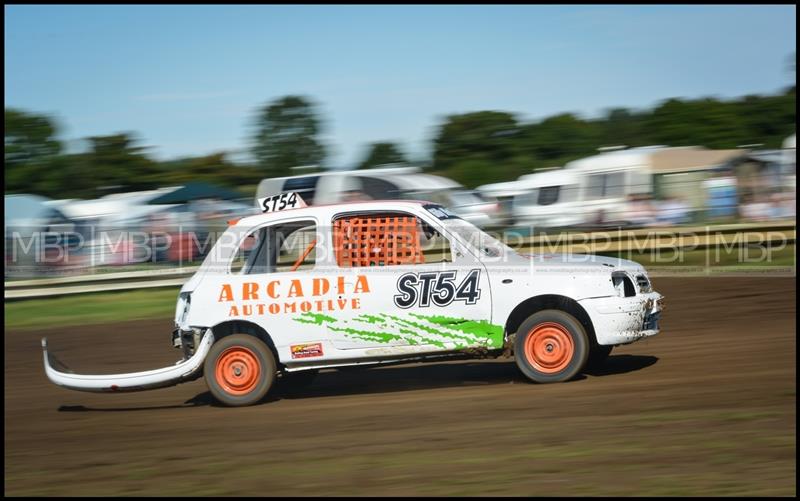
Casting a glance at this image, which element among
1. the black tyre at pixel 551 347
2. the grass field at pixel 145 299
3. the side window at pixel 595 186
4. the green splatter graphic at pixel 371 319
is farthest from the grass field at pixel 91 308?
the side window at pixel 595 186

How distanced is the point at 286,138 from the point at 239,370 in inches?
1816

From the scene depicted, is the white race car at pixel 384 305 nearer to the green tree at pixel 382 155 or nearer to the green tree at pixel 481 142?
the green tree at pixel 481 142

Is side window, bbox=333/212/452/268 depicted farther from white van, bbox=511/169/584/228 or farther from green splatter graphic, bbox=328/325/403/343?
white van, bbox=511/169/584/228

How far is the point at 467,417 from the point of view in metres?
7.37

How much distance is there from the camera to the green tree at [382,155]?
52844 mm

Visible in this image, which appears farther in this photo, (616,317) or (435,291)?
(435,291)

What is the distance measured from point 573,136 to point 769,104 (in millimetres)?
10263

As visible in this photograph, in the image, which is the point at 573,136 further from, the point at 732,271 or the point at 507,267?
the point at 507,267

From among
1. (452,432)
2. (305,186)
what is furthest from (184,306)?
(305,186)

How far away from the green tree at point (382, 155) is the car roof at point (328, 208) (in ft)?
143

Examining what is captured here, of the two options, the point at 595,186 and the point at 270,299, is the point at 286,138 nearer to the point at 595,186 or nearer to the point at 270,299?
the point at 595,186

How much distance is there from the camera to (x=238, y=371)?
28.1 ft

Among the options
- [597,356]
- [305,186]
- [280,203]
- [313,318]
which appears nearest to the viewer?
[313,318]

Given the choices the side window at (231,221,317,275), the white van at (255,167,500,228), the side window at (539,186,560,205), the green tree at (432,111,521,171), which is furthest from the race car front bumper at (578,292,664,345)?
the green tree at (432,111,521,171)
